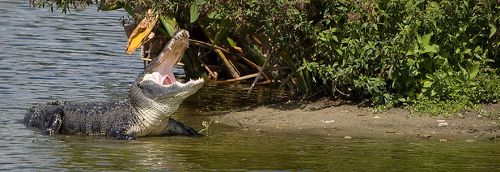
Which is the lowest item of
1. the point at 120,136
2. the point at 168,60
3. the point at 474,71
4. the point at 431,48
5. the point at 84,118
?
the point at 120,136

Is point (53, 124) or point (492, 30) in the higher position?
point (492, 30)

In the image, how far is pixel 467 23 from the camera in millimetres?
12406

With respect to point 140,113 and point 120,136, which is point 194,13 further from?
point 120,136

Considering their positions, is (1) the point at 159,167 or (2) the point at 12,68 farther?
(2) the point at 12,68

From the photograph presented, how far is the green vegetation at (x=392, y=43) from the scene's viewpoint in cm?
1223

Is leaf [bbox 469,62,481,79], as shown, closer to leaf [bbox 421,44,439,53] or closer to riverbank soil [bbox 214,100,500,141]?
riverbank soil [bbox 214,100,500,141]

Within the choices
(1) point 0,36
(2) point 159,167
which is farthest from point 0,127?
(1) point 0,36

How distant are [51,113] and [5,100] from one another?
5.71 feet

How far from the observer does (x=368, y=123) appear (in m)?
12.3

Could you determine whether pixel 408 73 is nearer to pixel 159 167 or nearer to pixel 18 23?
pixel 159 167

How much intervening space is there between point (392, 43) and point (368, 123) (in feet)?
2.81

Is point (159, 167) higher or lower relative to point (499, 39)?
lower

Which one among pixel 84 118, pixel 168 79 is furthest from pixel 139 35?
pixel 84 118

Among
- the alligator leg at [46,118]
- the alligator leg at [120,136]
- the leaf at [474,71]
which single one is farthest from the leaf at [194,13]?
the leaf at [474,71]
